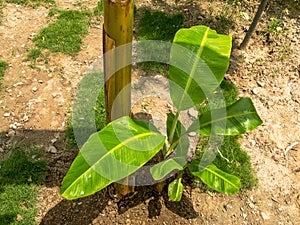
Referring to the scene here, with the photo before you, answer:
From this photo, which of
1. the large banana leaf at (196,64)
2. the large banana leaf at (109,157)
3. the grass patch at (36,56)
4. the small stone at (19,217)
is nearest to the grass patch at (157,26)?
the grass patch at (36,56)

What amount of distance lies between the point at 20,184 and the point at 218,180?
1.78 m

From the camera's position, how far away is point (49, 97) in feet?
12.9

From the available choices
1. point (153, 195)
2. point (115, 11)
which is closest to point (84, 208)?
point (153, 195)

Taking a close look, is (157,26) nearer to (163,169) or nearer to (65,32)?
(65,32)

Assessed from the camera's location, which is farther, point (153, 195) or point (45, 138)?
point (45, 138)

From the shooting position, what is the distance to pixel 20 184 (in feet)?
10.5

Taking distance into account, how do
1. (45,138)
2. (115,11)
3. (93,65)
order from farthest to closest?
1. (93,65)
2. (45,138)
3. (115,11)

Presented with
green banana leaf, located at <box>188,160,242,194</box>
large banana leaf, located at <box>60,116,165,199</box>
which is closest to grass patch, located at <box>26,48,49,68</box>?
large banana leaf, located at <box>60,116,165,199</box>

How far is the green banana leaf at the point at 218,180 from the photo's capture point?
2.58 meters

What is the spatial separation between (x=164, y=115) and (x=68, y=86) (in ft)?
3.80

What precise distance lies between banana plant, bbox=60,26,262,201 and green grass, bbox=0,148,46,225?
1.20 metres

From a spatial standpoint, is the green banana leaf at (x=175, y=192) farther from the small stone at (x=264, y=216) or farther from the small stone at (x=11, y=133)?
the small stone at (x=11, y=133)

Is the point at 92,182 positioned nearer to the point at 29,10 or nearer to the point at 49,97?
the point at 49,97

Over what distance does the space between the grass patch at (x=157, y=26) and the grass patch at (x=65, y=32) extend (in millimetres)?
755
